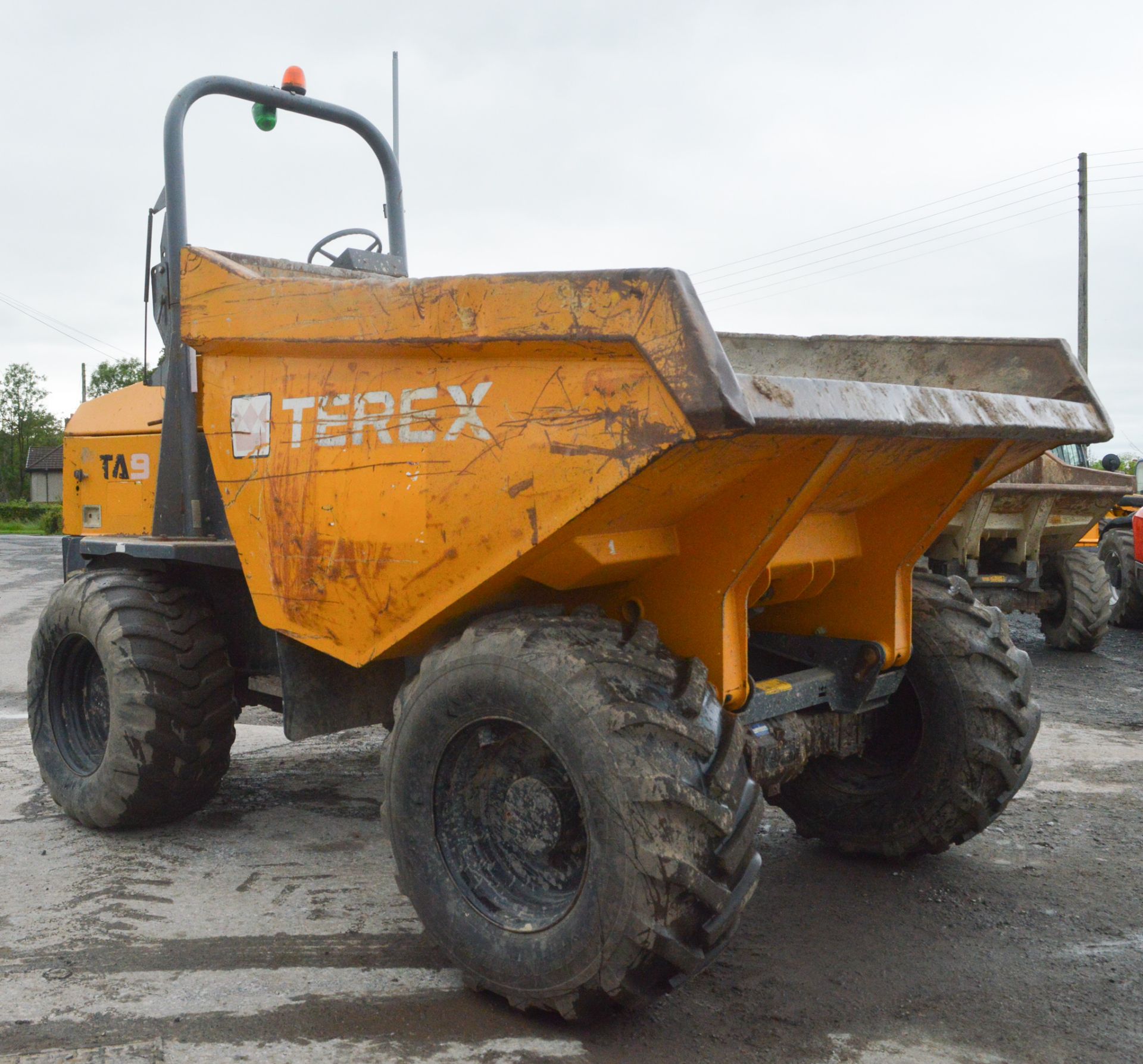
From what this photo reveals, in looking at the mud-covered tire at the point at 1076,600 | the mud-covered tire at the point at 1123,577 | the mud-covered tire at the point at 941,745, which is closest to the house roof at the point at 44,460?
the mud-covered tire at the point at 1123,577

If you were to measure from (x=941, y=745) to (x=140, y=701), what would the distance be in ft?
8.97

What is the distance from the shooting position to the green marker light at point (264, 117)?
4547 mm

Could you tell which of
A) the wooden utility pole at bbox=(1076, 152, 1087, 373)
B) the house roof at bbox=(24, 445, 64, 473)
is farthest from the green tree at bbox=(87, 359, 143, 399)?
the wooden utility pole at bbox=(1076, 152, 1087, 373)

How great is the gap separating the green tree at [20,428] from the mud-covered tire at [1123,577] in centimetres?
6721

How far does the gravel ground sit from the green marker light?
282cm

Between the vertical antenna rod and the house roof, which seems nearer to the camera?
the vertical antenna rod

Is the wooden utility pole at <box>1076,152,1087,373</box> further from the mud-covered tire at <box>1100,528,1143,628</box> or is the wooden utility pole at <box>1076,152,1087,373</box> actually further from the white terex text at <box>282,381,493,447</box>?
the white terex text at <box>282,381,493,447</box>

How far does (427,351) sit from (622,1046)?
176cm

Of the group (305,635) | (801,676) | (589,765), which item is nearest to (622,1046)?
(589,765)

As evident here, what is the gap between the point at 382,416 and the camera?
9.73 ft

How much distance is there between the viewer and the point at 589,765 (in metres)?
2.50

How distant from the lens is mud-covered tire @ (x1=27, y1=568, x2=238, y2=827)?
3.90 m

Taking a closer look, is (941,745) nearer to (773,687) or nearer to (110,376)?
(773,687)

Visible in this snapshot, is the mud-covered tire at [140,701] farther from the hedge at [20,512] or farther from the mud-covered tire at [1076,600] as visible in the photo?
the hedge at [20,512]
